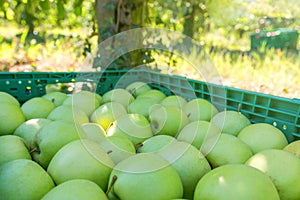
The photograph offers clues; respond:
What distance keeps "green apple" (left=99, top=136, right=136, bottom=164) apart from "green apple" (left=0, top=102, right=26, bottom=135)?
534 millimetres

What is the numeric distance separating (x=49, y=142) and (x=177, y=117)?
611 millimetres

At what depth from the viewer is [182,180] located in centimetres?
116

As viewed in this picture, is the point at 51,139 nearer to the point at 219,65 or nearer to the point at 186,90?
the point at 186,90

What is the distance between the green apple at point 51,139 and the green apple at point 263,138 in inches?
27.1

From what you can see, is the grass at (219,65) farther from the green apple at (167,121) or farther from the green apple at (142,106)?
the green apple at (167,121)

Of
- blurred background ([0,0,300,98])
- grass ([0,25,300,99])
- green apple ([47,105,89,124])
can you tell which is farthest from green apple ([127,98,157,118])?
grass ([0,25,300,99])

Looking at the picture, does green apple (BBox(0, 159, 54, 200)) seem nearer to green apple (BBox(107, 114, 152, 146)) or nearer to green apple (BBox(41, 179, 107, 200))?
green apple (BBox(41, 179, 107, 200))

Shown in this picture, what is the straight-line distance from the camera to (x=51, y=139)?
4.13 feet

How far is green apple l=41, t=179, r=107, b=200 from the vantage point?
0.89 meters

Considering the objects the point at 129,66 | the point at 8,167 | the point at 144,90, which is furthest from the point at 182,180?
the point at 129,66

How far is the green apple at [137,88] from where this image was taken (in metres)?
2.18

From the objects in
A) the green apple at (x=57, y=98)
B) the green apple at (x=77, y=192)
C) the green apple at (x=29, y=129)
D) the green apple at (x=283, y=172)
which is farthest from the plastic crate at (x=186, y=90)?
the green apple at (x=77, y=192)

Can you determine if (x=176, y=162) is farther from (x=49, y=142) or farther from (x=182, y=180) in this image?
(x=49, y=142)

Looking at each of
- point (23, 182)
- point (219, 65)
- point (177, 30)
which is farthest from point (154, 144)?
point (177, 30)
